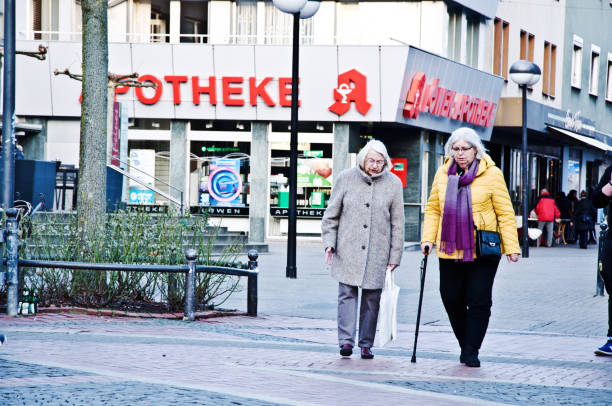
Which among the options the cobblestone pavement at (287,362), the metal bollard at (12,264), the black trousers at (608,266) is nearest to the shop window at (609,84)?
the cobblestone pavement at (287,362)

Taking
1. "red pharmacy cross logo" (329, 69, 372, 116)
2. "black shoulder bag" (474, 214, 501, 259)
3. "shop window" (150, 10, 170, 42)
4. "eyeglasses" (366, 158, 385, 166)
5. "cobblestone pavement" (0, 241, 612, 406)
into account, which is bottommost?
"cobblestone pavement" (0, 241, 612, 406)

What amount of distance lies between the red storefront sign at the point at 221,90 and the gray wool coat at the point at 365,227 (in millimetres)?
19581

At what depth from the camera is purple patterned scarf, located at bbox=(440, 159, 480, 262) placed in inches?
316

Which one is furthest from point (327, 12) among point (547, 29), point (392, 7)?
point (547, 29)

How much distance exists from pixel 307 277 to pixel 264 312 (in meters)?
5.37

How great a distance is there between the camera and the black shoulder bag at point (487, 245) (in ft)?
26.4

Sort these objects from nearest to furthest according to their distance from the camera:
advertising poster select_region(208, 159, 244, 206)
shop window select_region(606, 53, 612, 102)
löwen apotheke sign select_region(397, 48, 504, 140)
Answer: löwen apotheke sign select_region(397, 48, 504, 140) → advertising poster select_region(208, 159, 244, 206) → shop window select_region(606, 53, 612, 102)

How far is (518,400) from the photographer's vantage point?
6797 millimetres

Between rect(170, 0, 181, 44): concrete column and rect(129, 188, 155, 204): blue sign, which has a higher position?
rect(170, 0, 181, 44): concrete column

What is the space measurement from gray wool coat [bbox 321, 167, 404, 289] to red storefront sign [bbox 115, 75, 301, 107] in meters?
19.6

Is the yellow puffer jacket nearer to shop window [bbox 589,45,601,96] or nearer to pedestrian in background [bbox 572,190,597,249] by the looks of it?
pedestrian in background [bbox 572,190,597,249]

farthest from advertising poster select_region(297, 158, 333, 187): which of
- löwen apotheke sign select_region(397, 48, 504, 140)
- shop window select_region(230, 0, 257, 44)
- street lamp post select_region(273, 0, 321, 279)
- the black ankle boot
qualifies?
the black ankle boot

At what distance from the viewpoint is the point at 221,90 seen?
28.5 meters

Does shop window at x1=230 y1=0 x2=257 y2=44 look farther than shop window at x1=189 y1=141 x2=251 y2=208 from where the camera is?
No
